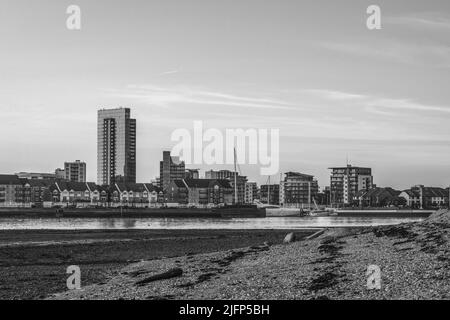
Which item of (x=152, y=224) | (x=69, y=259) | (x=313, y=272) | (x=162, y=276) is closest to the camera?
(x=313, y=272)

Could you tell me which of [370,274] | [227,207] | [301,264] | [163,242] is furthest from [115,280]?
[227,207]

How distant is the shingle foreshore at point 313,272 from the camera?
79.3 feet

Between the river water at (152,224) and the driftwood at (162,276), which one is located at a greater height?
the driftwood at (162,276)

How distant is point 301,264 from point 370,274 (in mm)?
5544

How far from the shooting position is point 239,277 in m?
28.9

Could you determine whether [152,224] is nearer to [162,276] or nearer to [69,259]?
[69,259]

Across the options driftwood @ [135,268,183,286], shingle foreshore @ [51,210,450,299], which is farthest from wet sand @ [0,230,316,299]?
driftwood @ [135,268,183,286]

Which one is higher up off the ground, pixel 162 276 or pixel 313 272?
pixel 313 272

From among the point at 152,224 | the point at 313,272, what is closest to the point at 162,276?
the point at 313,272

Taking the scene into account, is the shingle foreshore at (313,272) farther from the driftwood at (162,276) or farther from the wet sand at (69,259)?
the wet sand at (69,259)

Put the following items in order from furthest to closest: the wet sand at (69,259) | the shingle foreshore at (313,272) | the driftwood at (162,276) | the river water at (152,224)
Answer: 1. the river water at (152,224)
2. the wet sand at (69,259)
3. the driftwood at (162,276)
4. the shingle foreshore at (313,272)

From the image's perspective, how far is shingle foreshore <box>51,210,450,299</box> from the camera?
79.3 ft

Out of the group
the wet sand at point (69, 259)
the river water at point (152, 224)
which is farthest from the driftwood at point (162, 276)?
the river water at point (152, 224)

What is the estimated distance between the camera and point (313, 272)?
2820cm
